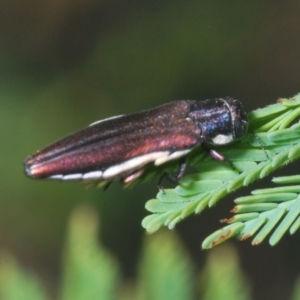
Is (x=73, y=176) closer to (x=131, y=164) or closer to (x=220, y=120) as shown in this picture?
(x=131, y=164)

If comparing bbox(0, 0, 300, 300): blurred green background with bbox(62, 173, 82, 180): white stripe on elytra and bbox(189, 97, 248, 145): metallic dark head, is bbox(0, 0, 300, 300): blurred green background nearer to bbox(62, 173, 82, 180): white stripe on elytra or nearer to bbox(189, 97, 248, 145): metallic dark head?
bbox(189, 97, 248, 145): metallic dark head

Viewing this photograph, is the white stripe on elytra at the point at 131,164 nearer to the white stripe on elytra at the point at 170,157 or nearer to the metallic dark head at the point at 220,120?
the white stripe on elytra at the point at 170,157

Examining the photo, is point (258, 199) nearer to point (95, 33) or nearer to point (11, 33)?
point (95, 33)

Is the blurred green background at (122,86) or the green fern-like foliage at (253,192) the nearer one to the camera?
the green fern-like foliage at (253,192)

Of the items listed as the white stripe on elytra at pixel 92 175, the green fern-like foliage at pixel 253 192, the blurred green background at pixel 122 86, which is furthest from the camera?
the blurred green background at pixel 122 86

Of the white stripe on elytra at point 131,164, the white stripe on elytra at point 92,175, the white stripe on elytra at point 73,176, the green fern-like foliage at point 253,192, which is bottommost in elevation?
the green fern-like foliage at point 253,192

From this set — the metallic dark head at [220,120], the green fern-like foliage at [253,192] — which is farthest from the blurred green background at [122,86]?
the green fern-like foliage at [253,192]

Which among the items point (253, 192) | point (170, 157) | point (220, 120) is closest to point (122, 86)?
point (220, 120)

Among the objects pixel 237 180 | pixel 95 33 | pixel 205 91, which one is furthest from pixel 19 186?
pixel 237 180
